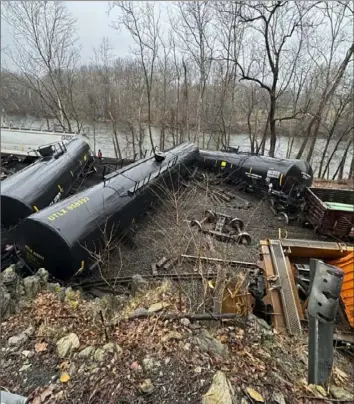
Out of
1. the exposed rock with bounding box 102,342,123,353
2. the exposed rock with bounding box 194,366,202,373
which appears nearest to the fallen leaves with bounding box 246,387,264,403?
the exposed rock with bounding box 194,366,202,373

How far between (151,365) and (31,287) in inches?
113

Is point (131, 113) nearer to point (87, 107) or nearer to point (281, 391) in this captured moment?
point (87, 107)

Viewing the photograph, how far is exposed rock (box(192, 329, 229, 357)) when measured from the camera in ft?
10.4

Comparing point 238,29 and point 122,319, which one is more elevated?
point 238,29

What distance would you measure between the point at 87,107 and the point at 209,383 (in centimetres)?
3251

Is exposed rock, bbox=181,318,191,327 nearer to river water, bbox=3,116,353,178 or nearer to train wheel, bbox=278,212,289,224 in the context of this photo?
train wheel, bbox=278,212,289,224

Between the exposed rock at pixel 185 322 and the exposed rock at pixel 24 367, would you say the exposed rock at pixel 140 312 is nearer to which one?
the exposed rock at pixel 185 322

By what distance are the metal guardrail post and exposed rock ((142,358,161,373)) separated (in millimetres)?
1491

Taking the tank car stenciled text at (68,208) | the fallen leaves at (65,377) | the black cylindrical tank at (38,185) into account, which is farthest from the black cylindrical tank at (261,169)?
the fallen leaves at (65,377)

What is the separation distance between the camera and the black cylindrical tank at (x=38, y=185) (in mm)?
8070

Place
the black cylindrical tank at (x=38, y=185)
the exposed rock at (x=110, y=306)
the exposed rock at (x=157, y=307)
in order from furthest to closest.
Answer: the black cylindrical tank at (x=38, y=185), the exposed rock at (x=110, y=306), the exposed rock at (x=157, y=307)

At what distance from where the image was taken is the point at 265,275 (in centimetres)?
566

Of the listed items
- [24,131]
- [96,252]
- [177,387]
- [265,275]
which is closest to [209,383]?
[177,387]

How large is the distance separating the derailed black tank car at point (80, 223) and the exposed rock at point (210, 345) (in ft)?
13.3
